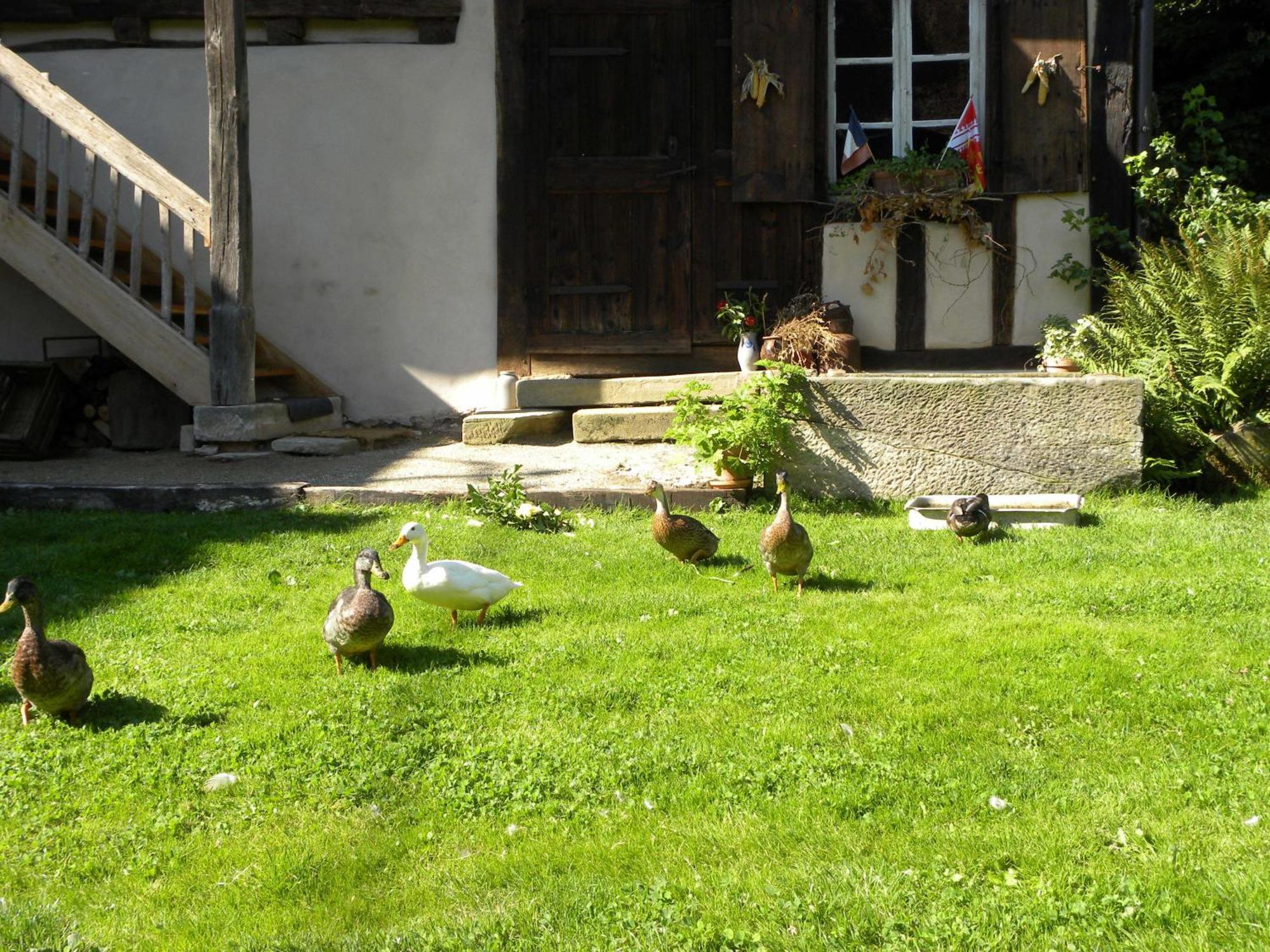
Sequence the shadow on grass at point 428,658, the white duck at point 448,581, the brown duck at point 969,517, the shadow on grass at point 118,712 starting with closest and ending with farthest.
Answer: the shadow on grass at point 118,712
the shadow on grass at point 428,658
the white duck at point 448,581
the brown duck at point 969,517

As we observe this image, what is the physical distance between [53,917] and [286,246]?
25.4ft

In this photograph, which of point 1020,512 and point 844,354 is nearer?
point 1020,512

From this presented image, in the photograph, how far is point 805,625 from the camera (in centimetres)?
505

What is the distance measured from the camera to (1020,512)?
267 inches

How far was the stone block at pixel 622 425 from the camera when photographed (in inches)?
342

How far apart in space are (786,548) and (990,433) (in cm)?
247

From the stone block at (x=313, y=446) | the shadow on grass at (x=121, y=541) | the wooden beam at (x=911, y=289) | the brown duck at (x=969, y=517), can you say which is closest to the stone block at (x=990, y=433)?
the brown duck at (x=969, y=517)

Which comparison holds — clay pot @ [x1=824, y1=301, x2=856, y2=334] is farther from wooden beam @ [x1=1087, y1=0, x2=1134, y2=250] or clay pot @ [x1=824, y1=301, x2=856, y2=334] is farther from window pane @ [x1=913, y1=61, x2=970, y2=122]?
wooden beam @ [x1=1087, y1=0, x2=1134, y2=250]

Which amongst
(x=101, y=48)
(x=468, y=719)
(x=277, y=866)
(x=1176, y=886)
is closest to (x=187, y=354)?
(x=101, y=48)

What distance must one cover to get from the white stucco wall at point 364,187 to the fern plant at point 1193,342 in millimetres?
4669

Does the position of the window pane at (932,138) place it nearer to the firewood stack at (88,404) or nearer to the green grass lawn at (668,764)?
the green grass lawn at (668,764)

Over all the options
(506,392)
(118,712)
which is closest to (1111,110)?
(506,392)

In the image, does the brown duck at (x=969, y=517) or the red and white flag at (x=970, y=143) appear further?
the red and white flag at (x=970, y=143)

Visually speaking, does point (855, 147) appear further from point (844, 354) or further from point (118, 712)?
point (118, 712)
